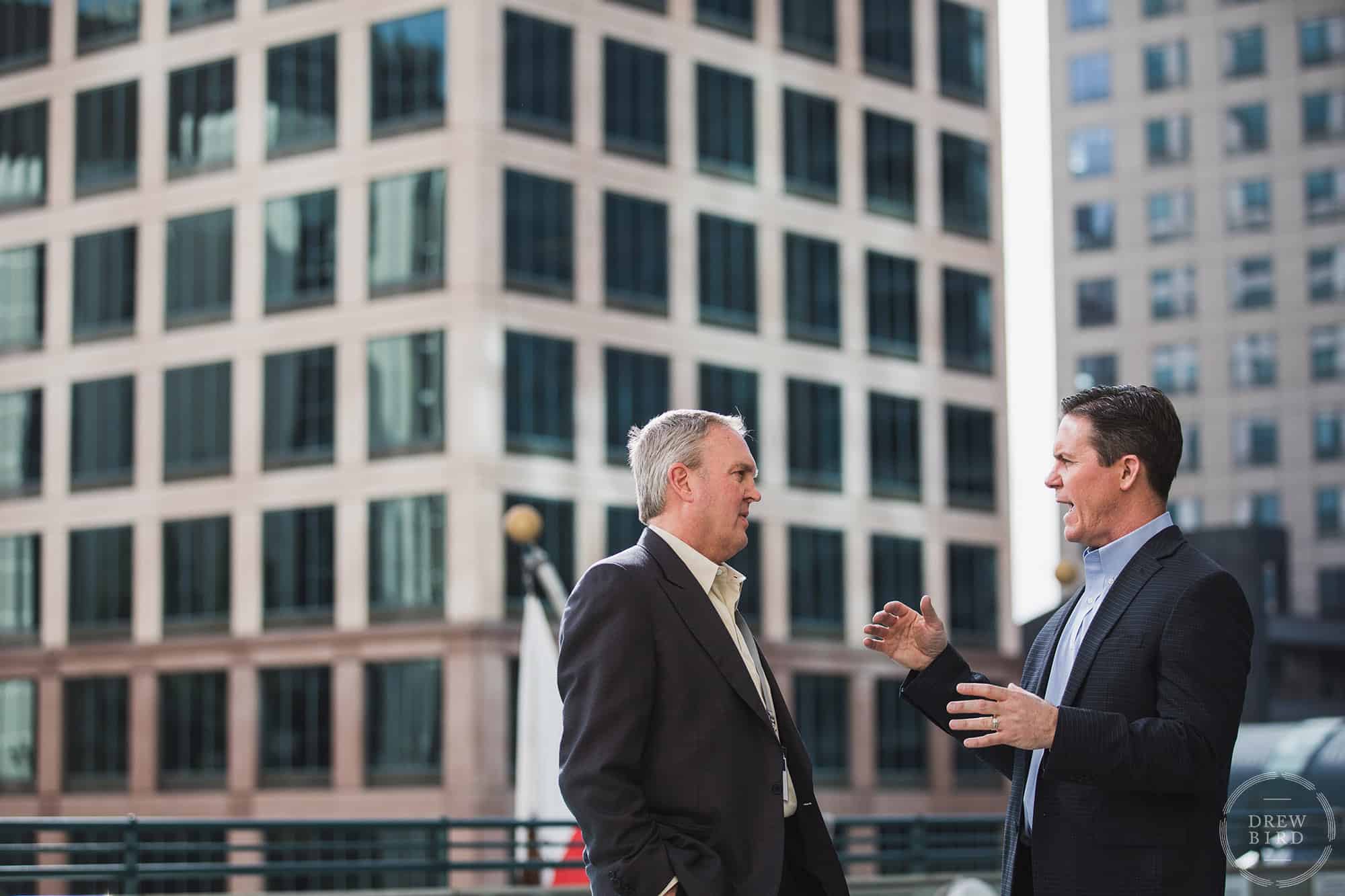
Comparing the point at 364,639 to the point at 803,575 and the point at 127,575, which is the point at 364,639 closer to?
the point at 127,575

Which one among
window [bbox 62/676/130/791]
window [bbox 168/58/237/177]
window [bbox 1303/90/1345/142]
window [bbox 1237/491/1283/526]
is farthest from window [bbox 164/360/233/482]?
window [bbox 1303/90/1345/142]

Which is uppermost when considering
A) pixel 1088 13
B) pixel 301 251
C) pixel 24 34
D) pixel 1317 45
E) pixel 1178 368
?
pixel 1088 13

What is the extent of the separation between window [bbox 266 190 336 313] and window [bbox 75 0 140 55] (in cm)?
682

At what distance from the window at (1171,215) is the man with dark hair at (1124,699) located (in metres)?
84.9

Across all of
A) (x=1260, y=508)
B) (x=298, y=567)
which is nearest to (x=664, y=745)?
(x=298, y=567)

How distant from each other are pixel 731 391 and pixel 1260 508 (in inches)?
1605

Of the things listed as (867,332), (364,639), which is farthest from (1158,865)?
(867,332)

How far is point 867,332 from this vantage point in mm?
55938

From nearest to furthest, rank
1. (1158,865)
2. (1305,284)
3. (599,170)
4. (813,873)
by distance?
(1158,865) < (813,873) < (599,170) < (1305,284)

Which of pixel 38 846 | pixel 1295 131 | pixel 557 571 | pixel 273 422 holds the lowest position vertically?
pixel 38 846

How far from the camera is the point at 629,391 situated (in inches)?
1955

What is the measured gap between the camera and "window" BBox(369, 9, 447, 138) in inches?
1895

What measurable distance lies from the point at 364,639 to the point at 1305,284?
170 feet

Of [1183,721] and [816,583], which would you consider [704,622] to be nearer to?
[1183,721]
